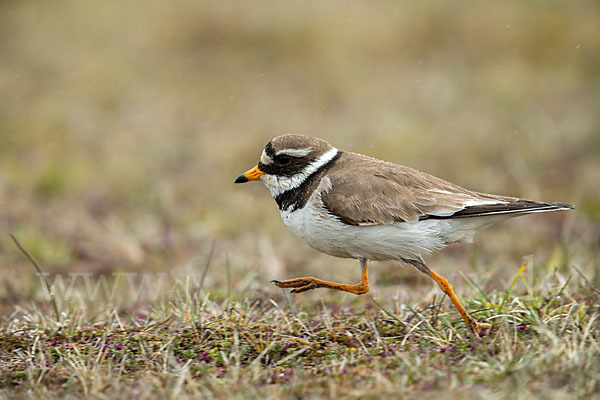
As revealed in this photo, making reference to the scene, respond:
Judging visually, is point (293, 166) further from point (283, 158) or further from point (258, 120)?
point (258, 120)

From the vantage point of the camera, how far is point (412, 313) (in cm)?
489

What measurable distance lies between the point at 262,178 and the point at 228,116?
5.99 m

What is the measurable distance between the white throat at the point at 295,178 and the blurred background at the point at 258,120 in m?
0.64

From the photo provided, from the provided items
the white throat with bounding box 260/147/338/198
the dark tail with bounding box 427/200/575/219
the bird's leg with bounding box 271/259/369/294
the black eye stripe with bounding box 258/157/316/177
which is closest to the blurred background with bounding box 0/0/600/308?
the bird's leg with bounding box 271/259/369/294

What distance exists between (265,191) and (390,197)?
4.64 meters

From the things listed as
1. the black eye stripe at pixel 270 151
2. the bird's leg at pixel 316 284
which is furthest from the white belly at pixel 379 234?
the black eye stripe at pixel 270 151

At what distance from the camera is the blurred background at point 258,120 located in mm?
7371

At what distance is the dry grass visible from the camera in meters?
4.16

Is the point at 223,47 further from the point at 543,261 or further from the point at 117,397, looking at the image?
the point at 117,397

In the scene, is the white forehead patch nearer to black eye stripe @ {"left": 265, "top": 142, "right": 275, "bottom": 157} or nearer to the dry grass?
black eye stripe @ {"left": 265, "top": 142, "right": 275, "bottom": 157}

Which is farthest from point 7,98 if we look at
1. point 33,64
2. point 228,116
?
point 228,116

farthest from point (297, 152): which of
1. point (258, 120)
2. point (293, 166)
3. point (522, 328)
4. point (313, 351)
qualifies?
point (258, 120)

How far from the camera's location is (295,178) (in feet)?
16.6

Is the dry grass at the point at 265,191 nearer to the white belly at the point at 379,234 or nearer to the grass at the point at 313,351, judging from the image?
the grass at the point at 313,351
